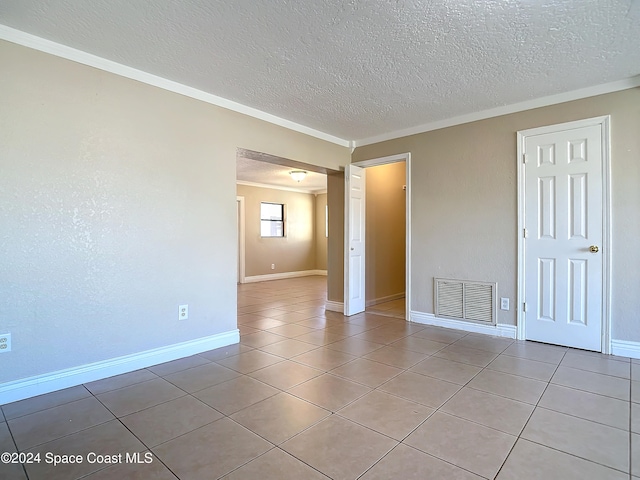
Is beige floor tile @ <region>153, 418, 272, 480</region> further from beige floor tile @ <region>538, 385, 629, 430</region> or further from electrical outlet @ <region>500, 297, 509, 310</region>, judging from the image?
electrical outlet @ <region>500, 297, 509, 310</region>

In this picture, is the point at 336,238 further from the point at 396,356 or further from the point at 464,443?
the point at 464,443

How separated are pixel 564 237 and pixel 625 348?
3.54ft

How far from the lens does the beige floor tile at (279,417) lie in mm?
1877

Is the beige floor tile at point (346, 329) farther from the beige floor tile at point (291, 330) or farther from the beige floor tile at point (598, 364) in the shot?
the beige floor tile at point (598, 364)

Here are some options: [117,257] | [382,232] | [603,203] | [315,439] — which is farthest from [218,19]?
[382,232]

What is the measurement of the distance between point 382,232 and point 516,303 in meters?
2.33

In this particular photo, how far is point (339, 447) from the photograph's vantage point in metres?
1.74

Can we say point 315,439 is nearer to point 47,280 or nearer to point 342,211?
point 47,280

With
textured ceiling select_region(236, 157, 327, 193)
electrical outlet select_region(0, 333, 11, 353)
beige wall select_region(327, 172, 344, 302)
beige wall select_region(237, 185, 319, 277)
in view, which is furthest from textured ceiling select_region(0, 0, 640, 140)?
beige wall select_region(237, 185, 319, 277)

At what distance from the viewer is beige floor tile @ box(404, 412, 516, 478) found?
1604mm

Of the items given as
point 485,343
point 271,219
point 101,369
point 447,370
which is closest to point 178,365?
point 101,369

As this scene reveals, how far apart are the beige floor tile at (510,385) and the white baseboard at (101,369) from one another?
2.31 m

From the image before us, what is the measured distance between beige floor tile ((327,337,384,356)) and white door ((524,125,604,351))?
5.39 feet

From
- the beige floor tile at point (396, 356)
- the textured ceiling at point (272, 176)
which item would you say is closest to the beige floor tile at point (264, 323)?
the beige floor tile at point (396, 356)
